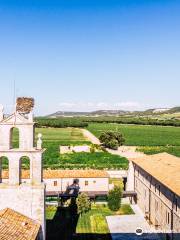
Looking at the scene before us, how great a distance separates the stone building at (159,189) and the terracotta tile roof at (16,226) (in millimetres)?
12066

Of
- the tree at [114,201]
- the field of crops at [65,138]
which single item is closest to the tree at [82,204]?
the tree at [114,201]

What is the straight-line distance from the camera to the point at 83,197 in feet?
132

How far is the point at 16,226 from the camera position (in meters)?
21.9

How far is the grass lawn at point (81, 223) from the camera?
34.4 meters

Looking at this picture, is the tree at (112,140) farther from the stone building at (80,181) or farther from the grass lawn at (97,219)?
the grass lawn at (97,219)

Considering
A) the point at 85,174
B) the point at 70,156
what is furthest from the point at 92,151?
the point at 85,174

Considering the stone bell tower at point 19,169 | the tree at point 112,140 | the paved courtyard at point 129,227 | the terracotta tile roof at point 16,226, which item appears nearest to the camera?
the terracotta tile roof at point 16,226

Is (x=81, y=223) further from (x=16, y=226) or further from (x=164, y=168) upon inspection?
(x=16, y=226)

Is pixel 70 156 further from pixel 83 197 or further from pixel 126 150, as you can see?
pixel 83 197

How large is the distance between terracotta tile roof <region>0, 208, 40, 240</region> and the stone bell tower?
1.58 feet

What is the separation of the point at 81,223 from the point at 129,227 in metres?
4.43

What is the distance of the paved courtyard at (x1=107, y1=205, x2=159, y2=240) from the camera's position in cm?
3462

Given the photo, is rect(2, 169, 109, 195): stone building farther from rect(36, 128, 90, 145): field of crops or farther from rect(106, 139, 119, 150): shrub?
rect(36, 128, 90, 145): field of crops

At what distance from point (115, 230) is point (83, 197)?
17.8 feet
